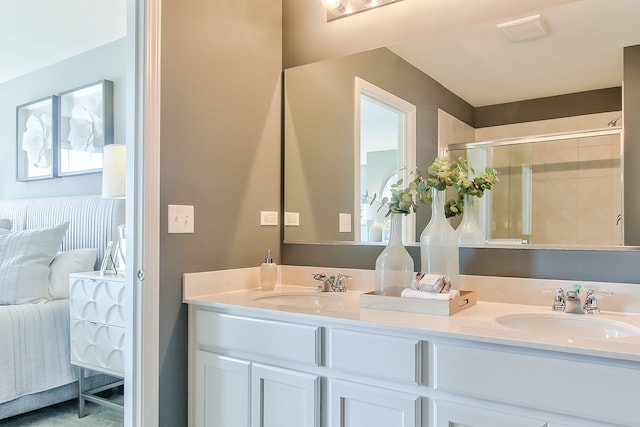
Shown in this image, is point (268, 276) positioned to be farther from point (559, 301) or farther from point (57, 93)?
point (57, 93)

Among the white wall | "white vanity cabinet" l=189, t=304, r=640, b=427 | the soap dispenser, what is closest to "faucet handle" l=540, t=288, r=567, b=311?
"white vanity cabinet" l=189, t=304, r=640, b=427

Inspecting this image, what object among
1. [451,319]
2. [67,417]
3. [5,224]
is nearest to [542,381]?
[451,319]

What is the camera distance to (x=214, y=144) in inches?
75.7

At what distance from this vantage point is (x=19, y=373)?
7.87ft

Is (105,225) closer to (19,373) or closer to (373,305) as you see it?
(19,373)

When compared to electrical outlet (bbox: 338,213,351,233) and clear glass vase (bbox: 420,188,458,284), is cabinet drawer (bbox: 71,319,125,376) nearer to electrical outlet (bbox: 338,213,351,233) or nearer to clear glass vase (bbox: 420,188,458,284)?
electrical outlet (bbox: 338,213,351,233)

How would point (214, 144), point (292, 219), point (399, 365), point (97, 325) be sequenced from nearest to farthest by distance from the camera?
point (399, 365) → point (214, 144) → point (292, 219) → point (97, 325)

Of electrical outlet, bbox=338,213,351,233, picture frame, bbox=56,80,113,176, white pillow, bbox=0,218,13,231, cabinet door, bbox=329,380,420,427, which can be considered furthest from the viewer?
white pillow, bbox=0,218,13,231

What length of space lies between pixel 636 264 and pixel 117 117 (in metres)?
3.11

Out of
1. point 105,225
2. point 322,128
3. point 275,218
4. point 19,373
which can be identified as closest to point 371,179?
point 322,128

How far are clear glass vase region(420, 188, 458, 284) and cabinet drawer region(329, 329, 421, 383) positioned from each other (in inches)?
16.4

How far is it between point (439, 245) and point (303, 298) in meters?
0.65

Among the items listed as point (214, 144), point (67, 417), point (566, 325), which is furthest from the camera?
point (67, 417)

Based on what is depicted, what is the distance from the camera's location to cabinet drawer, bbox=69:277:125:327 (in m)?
2.34
